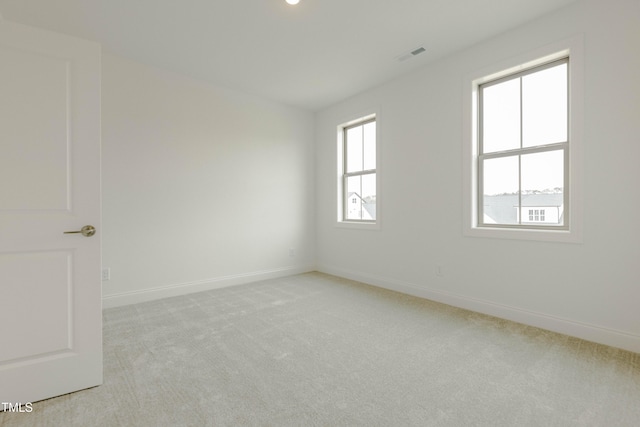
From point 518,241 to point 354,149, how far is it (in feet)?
8.89

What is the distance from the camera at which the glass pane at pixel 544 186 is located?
2713 millimetres

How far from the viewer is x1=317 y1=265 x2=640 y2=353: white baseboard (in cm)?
232

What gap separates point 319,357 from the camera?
2.19m

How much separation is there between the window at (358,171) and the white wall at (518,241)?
0.27m

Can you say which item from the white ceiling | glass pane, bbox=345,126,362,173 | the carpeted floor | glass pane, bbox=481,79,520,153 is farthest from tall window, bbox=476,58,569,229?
glass pane, bbox=345,126,362,173

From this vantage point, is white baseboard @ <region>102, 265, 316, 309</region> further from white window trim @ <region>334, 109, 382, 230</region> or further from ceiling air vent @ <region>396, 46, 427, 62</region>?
ceiling air vent @ <region>396, 46, 427, 62</region>

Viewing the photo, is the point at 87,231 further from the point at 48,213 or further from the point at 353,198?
the point at 353,198

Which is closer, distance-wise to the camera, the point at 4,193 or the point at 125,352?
the point at 4,193

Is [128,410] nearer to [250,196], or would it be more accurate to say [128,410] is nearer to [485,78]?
[250,196]

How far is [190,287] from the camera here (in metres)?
3.88

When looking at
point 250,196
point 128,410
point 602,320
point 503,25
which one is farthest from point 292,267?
point 503,25

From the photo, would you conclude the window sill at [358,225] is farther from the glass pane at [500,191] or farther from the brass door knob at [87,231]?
the brass door knob at [87,231]

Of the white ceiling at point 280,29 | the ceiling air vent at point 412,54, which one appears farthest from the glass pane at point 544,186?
the ceiling air vent at point 412,54

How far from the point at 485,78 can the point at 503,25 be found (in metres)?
0.48
